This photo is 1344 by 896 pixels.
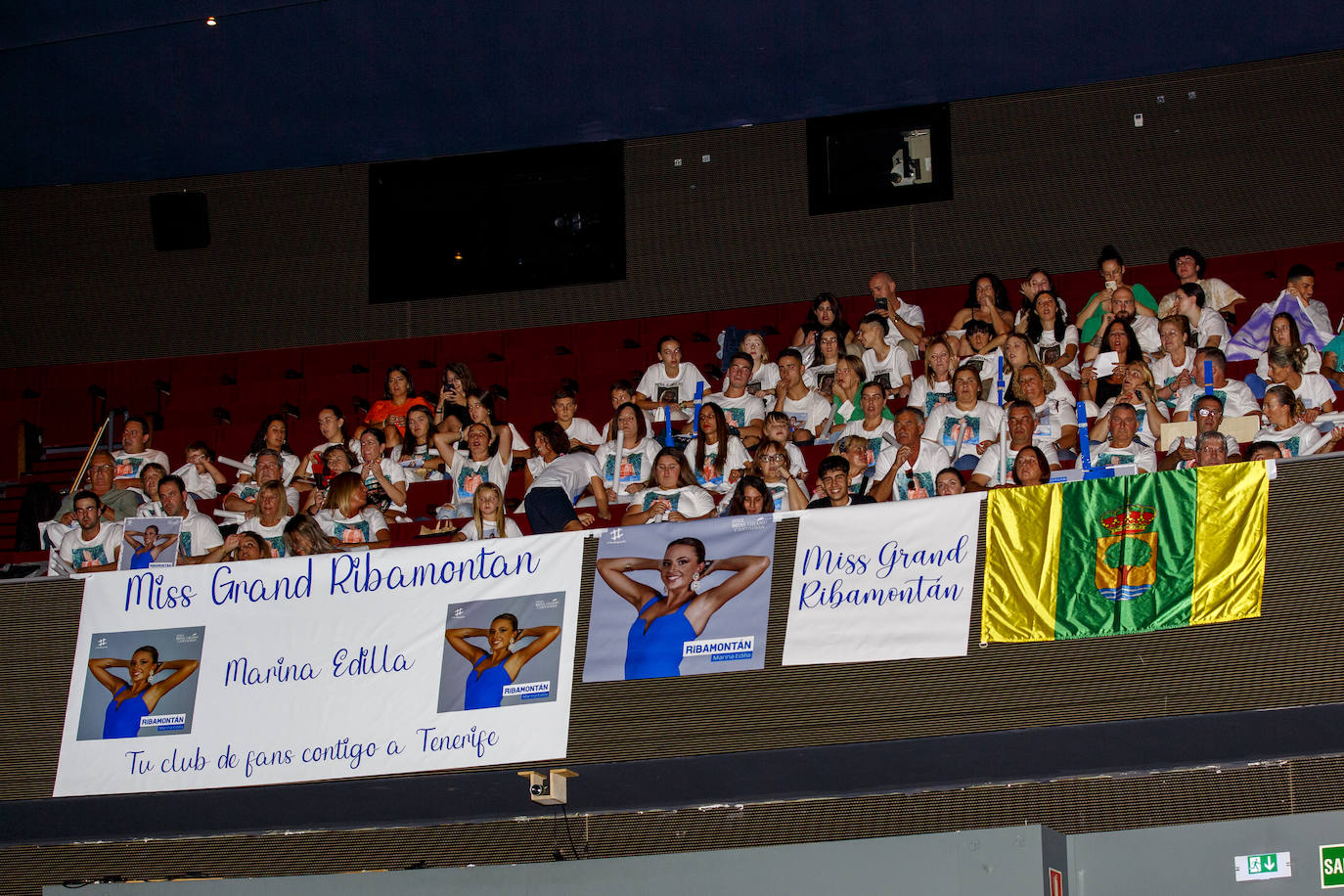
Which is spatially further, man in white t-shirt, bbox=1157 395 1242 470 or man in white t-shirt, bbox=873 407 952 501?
man in white t-shirt, bbox=873 407 952 501

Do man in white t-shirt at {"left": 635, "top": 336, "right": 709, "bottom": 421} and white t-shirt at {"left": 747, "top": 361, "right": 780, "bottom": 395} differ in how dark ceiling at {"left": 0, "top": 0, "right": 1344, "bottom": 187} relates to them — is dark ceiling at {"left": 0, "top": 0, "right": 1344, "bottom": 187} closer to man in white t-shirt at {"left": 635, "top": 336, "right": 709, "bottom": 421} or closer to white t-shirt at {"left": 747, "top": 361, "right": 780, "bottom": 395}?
man in white t-shirt at {"left": 635, "top": 336, "right": 709, "bottom": 421}

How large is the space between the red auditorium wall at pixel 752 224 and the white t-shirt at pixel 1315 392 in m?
3.36

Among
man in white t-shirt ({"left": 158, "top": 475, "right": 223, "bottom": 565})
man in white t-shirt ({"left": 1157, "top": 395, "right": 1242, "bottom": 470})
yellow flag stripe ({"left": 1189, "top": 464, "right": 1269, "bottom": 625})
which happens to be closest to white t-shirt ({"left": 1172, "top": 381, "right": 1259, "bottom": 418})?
man in white t-shirt ({"left": 1157, "top": 395, "right": 1242, "bottom": 470})

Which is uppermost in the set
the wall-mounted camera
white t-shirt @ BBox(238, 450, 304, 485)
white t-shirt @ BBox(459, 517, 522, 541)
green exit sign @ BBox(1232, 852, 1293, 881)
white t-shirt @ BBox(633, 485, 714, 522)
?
white t-shirt @ BBox(238, 450, 304, 485)

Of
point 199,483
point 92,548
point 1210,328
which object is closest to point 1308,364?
point 1210,328

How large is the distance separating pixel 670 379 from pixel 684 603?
2.73 m

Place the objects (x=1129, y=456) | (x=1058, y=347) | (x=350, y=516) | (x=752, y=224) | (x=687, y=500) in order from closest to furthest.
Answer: (x=1129, y=456)
(x=687, y=500)
(x=350, y=516)
(x=1058, y=347)
(x=752, y=224)

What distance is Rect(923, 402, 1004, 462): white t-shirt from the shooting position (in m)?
8.44

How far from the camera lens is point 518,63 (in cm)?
1072

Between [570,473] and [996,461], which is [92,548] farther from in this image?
[996,461]

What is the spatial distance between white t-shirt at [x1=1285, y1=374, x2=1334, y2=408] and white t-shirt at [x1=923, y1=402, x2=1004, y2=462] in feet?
5.05

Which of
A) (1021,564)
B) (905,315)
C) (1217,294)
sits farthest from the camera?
(905,315)

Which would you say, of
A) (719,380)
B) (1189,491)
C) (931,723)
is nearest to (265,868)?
(719,380)

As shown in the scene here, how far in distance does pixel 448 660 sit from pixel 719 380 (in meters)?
3.30
